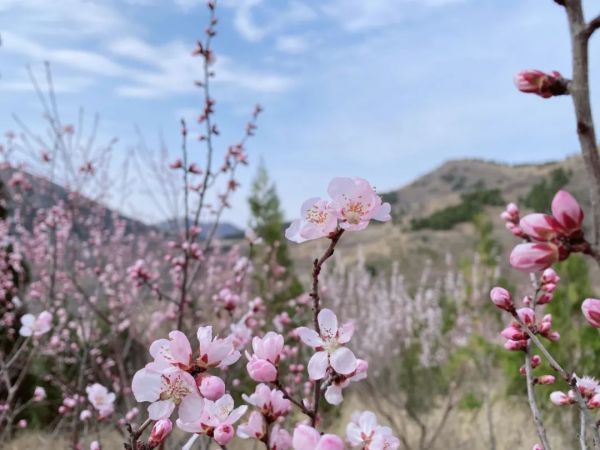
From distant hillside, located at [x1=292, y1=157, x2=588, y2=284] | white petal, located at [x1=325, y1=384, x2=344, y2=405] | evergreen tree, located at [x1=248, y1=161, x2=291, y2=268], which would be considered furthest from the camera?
distant hillside, located at [x1=292, y1=157, x2=588, y2=284]

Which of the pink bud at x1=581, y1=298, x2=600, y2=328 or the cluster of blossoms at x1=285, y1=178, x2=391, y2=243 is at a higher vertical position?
the cluster of blossoms at x1=285, y1=178, x2=391, y2=243

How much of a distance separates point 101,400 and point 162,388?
1.48 metres

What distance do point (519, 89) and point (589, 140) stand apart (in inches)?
8.3

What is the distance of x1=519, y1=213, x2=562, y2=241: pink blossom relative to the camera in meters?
0.69

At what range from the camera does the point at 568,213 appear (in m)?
0.68

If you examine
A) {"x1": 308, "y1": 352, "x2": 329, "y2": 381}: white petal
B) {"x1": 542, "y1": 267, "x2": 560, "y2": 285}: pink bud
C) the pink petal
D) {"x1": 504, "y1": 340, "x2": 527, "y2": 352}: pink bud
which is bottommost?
{"x1": 504, "y1": 340, "x2": 527, "y2": 352}: pink bud

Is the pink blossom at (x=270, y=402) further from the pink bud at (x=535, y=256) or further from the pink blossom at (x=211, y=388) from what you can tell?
the pink bud at (x=535, y=256)

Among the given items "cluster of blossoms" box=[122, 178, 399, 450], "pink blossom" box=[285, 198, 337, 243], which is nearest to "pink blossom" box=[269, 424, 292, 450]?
"cluster of blossoms" box=[122, 178, 399, 450]

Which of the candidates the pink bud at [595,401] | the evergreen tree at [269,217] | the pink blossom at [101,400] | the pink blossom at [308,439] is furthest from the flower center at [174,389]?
the evergreen tree at [269,217]

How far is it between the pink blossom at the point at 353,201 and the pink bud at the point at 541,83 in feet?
1.18

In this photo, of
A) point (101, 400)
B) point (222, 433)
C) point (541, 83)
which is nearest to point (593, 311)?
point (541, 83)

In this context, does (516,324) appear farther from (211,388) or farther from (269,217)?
(269,217)

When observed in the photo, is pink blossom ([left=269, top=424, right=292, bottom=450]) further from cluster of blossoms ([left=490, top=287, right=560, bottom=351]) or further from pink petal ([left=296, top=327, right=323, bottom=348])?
cluster of blossoms ([left=490, top=287, right=560, bottom=351])

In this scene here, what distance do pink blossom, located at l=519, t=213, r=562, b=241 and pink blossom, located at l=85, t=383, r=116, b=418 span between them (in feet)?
6.38
